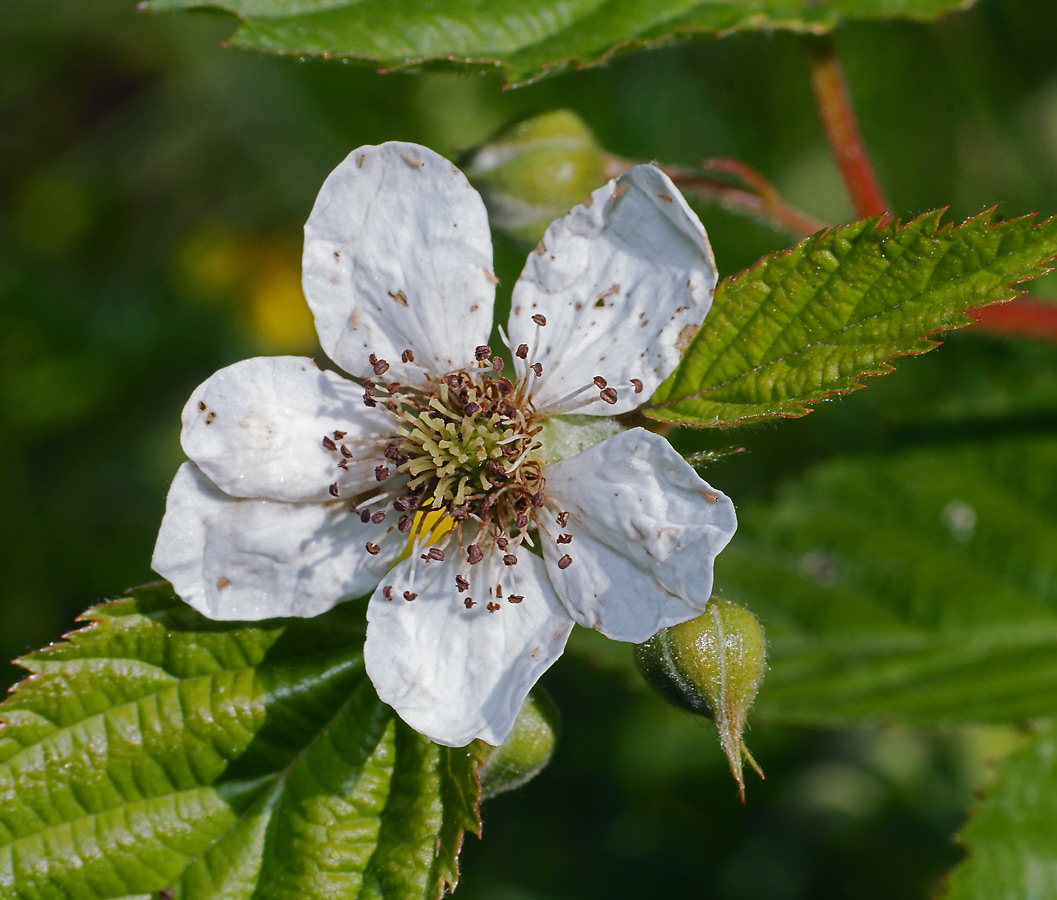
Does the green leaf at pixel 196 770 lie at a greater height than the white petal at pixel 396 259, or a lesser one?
lesser

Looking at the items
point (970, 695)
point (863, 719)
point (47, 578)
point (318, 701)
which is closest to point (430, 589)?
point (318, 701)

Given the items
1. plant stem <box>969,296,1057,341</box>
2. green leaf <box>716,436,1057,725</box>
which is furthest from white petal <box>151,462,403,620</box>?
plant stem <box>969,296,1057,341</box>

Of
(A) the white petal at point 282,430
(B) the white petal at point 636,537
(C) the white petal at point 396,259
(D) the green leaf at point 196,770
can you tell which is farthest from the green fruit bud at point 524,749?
(C) the white petal at point 396,259

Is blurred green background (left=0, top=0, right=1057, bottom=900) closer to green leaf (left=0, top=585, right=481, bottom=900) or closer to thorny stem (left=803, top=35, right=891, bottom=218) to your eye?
thorny stem (left=803, top=35, right=891, bottom=218)

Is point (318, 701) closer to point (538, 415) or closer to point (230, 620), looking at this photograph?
point (230, 620)

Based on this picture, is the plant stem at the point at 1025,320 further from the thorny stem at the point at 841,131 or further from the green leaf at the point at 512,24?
the green leaf at the point at 512,24

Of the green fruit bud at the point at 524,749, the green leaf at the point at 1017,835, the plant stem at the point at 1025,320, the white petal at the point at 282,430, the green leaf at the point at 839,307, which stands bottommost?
the green leaf at the point at 1017,835
